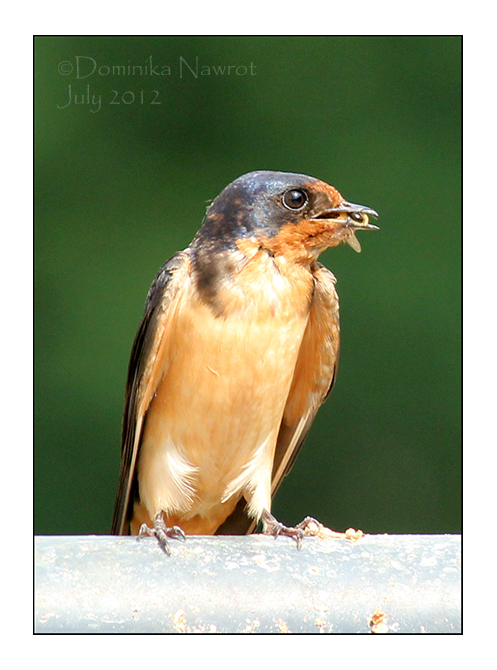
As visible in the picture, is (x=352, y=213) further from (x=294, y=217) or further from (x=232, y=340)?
(x=232, y=340)

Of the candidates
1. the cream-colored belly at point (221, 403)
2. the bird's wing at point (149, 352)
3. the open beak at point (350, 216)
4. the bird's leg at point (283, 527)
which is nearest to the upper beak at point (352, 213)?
the open beak at point (350, 216)

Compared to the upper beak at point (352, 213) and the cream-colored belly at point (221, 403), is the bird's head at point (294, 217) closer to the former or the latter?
the upper beak at point (352, 213)

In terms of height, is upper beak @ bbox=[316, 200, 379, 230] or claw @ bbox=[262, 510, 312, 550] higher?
upper beak @ bbox=[316, 200, 379, 230]

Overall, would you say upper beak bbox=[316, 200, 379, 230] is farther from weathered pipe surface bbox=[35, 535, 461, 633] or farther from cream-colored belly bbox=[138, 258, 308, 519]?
weathered pipe surface bbox=[35, 535, 461, 633]

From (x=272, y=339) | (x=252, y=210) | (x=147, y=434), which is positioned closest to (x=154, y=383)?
(x=147, y=434)

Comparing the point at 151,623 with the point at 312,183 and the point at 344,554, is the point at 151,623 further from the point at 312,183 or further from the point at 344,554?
the point at 312,183

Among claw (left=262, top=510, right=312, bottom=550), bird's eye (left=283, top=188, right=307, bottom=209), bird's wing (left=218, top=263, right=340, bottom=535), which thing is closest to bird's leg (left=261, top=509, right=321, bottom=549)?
claw (left=262, top=510, right=312, bottom=550)
